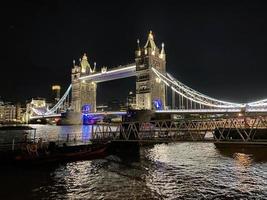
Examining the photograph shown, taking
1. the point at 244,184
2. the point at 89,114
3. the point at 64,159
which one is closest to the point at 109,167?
the point at 64,159

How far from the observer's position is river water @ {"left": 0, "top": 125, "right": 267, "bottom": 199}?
19.9 metres

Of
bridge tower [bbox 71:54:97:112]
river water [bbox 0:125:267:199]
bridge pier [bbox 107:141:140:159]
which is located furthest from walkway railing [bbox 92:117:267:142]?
bridge tower [bbox 71:54:97:112]

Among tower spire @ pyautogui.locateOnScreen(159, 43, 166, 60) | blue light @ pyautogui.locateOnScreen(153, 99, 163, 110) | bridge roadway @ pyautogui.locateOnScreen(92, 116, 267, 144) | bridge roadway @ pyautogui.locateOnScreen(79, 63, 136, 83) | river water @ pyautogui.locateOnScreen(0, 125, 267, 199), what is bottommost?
river water @ pyautogui.locateOnScreen(0, 125, 267, 199)

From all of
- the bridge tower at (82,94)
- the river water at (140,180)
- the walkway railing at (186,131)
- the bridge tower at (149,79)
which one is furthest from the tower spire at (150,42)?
the river water at (140,180)

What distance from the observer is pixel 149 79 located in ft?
422

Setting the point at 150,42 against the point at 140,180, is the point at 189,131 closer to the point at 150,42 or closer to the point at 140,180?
the point at 140,180

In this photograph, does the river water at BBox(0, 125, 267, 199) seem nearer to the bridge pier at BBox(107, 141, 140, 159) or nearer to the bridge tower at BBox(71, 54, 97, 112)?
the bridge pier at BBox(107, 141, 140, 159)

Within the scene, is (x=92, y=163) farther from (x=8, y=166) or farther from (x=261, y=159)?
(x=261, y=159)

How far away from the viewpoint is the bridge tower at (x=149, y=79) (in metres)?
125

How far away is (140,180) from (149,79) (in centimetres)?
10661

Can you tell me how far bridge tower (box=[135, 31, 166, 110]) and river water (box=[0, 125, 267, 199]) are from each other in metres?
88.2

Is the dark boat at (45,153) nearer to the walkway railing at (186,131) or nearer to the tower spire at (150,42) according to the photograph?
the walkway railing at (186,131)

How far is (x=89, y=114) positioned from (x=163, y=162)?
125 meters

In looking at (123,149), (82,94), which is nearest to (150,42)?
(82,94)
